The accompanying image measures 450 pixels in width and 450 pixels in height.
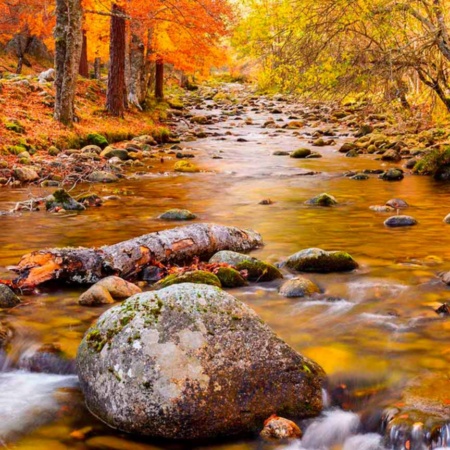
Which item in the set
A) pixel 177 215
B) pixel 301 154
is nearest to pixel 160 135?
pixel 301 154

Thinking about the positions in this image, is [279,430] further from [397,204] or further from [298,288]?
[397,204]

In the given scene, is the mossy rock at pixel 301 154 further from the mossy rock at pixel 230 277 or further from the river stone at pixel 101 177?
the mossy rock at pixel 230 277

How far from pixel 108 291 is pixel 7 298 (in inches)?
33.7

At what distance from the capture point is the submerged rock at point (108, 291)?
498cm

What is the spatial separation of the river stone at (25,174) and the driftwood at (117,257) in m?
6.81

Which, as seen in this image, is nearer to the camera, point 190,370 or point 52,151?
point 190,370

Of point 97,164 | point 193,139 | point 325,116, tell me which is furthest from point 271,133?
point 97,164

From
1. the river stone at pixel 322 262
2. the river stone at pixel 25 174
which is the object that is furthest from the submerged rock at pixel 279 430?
the river stone at pixel 25 174

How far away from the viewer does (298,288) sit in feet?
17.6

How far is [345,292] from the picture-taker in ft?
17.9

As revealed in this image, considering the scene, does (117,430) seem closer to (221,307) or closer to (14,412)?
(14,412)

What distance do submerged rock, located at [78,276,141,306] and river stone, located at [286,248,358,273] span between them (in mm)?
1836

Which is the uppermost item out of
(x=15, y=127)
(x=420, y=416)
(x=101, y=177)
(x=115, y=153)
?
(x=15, y=127)

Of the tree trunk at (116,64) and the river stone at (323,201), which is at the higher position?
the tree trunk at (116,64)
